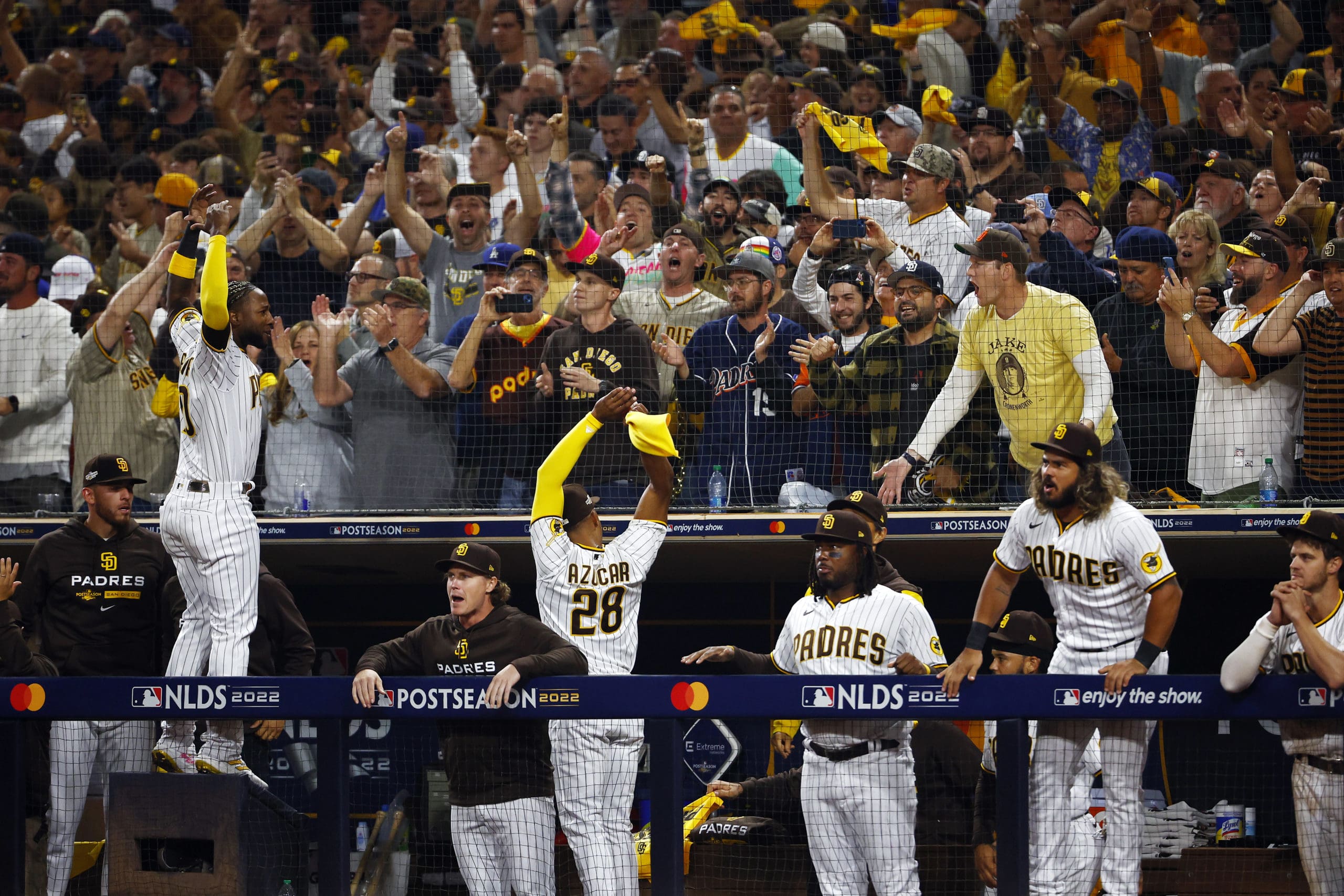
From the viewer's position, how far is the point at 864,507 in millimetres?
6422

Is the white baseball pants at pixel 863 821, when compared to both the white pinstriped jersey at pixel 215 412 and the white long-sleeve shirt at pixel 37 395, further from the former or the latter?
the white long-sleeve shirt at pixel 37 395

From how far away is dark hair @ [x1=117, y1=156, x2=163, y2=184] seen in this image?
10.8 meters

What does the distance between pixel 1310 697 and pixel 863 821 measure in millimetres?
1578

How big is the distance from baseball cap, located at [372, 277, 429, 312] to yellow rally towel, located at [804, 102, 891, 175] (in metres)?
2.48

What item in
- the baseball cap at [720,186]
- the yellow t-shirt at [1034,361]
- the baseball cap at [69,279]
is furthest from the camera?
the baseball cap at [69,279]

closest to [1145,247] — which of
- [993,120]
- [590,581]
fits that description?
[993,120]

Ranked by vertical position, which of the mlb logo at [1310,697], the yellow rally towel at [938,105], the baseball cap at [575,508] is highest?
the yellow rally towel at [938,105]

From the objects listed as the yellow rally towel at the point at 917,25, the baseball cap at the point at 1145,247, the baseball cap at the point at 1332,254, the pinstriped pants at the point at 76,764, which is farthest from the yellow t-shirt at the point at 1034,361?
the pinstriped pants at the point at 76,764

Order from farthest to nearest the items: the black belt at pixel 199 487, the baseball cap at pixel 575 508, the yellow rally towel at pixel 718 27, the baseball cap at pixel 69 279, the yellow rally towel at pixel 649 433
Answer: the yellow rally towel at pixel 718 27 < the baseball cap at pixel 69 279 < the baseball cap at pixel 575 508 < the yellow rally towel at pixel 649 433 < the black belt at pixel 199 487

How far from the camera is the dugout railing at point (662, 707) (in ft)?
16.0

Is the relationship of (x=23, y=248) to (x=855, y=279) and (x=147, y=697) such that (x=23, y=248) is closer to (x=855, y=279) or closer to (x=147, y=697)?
(x=147, y=697)

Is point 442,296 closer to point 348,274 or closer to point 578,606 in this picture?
point 348,274

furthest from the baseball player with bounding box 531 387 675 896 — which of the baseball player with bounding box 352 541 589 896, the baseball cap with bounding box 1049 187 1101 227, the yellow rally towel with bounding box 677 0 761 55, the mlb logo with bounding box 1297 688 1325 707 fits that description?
the yellow rally towel with bounding box 677 0 761 55

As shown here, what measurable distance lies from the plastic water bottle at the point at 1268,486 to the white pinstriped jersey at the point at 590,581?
3.17m
